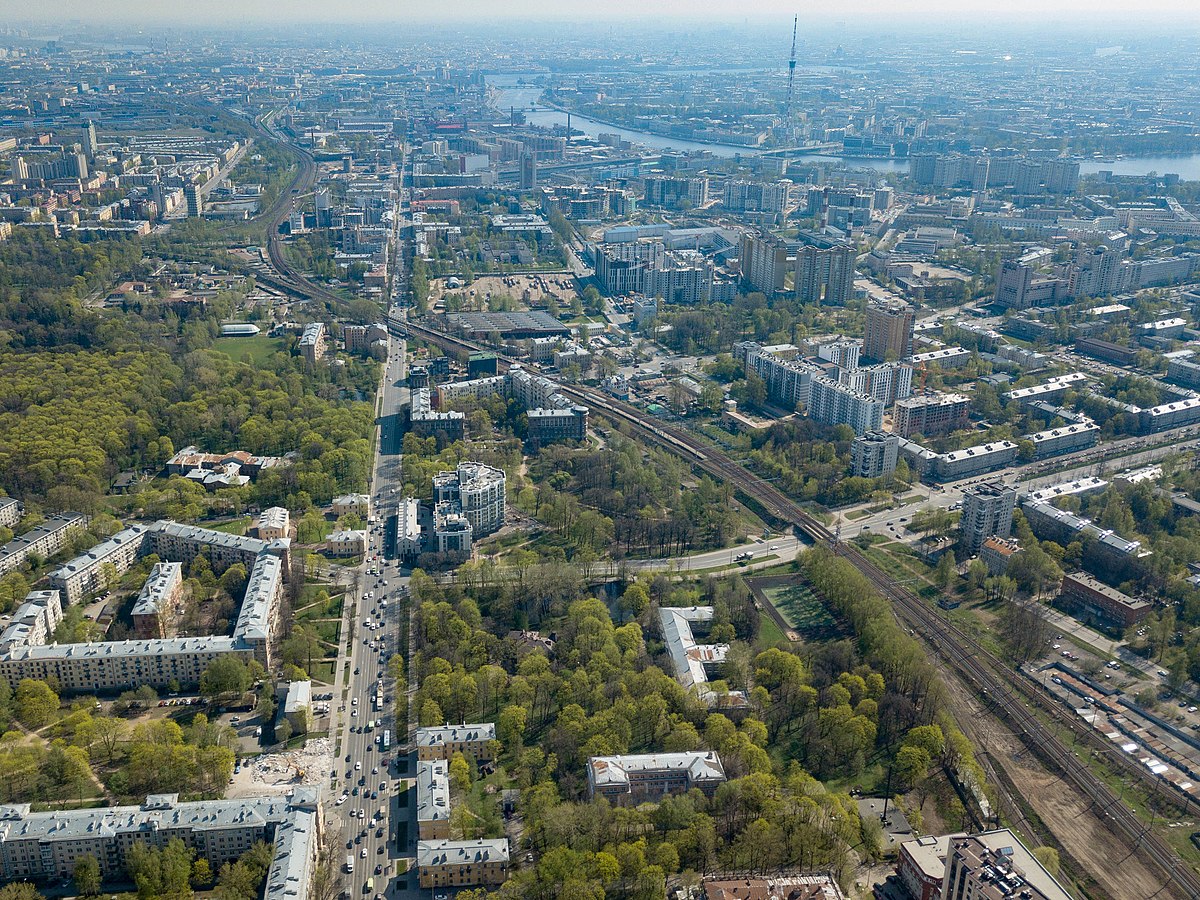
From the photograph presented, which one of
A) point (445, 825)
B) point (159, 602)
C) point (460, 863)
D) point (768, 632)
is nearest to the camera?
point (460, 863)

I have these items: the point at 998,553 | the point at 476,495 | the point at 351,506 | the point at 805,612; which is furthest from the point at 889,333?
the point at 351,506

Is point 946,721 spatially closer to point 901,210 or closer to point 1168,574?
point 1168,574

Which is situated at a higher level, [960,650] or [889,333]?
[889,333]

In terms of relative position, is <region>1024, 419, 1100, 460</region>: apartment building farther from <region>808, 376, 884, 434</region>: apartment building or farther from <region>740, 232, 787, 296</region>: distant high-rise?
<region>740, 232, 787, 296</region>: distant high-rise

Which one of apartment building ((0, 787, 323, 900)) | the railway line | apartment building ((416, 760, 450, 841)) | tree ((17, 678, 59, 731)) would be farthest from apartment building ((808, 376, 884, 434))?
tree ((17, 678, 59, 731))

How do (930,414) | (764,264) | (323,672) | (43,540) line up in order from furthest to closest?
1. (764,264)
2. (930,414)
3. (43,540)
4. (323,672)

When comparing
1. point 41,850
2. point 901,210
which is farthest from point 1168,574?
point 901,210

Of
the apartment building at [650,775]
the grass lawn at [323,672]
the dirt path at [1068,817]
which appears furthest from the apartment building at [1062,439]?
the grass lawn at [323,672]

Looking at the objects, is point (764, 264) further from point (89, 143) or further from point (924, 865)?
point (89, 143)
